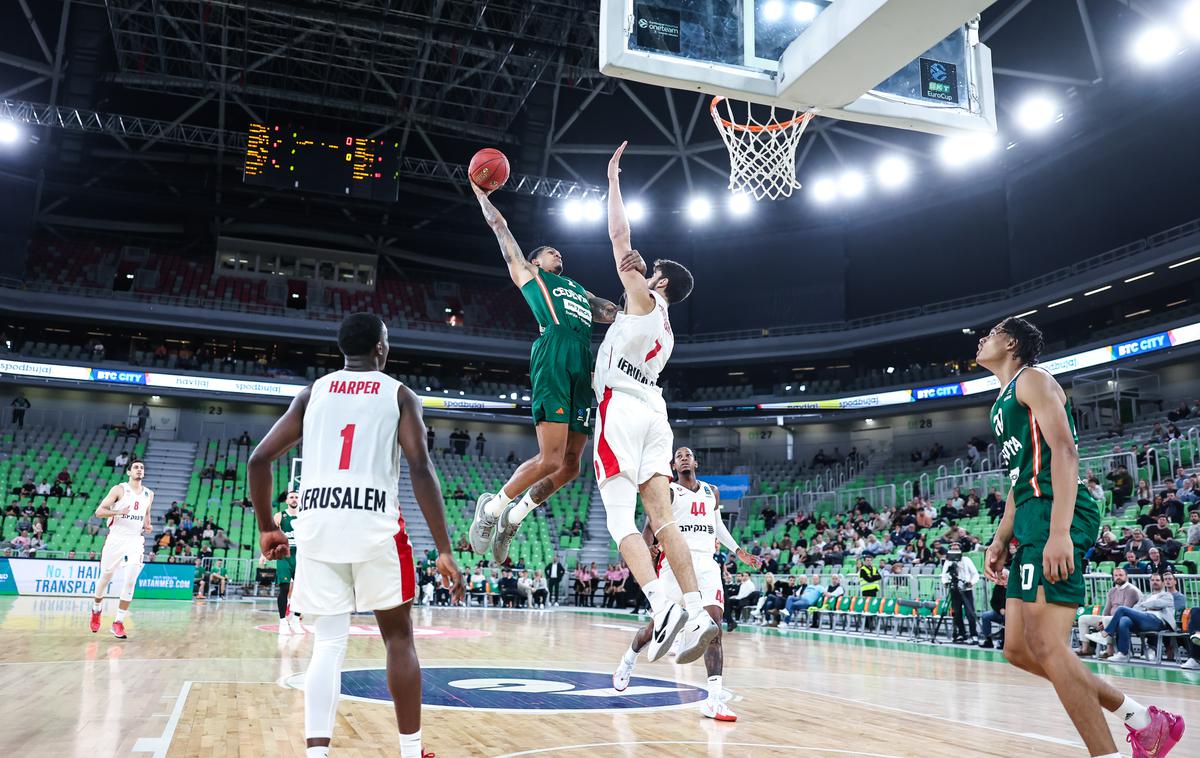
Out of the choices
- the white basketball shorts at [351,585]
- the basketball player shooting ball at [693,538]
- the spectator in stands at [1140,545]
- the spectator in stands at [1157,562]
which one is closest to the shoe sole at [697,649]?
the white basketball shorts at [351,585]

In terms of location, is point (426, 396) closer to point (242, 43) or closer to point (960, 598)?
point (242, 43)

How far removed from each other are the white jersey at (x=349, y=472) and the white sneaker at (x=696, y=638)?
5.22ft

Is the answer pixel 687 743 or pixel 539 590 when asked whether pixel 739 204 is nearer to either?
pixel 539 590

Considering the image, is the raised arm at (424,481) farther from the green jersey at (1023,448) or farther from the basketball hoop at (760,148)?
the basketball hoop at (760,148)

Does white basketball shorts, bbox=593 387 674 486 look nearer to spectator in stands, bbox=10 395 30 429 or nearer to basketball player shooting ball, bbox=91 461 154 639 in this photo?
basketball player shooting ball, bbox=91 461 154 639

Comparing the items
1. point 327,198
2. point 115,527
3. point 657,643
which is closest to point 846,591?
A: point 115,527

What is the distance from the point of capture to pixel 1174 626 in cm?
1128

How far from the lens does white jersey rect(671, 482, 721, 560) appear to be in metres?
7.77

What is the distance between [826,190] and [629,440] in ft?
90.1

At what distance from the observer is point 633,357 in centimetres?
533

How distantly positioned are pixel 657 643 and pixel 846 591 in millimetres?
14942

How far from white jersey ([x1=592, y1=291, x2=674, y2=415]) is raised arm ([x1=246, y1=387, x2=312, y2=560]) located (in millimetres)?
1836

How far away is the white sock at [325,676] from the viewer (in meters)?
3.72

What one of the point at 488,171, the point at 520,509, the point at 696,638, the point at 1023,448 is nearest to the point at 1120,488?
the point at 1023,448
